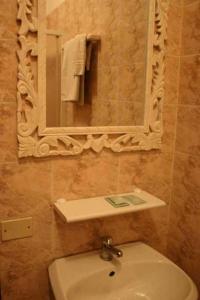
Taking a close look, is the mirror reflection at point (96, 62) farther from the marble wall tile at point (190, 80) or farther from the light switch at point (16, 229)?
the light switch at point (16, 229)

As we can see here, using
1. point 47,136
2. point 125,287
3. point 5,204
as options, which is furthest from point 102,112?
point 125,287

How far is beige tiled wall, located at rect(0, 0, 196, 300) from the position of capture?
0.97 m

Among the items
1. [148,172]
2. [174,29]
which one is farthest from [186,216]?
[174,29]

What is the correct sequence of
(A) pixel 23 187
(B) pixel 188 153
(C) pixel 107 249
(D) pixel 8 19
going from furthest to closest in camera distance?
(B) pixel 188 153
(C) pixel 107 249
(A) pixel 23 187
(D) pixel 8 19

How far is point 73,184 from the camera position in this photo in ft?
3.65

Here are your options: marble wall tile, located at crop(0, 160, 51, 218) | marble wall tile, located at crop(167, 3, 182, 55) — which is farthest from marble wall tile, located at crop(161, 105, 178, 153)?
marble wall tile, located at crop(0, 160, 51, 218)

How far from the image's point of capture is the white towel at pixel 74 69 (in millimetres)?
1027

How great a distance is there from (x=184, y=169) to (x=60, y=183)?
577mm

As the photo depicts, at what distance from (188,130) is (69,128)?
0.55 meters

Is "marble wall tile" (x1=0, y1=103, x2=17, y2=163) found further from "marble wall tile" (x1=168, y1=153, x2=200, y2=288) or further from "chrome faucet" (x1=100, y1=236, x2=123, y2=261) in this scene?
"marble wall tile" (x1=168, y1=153, x2=200, y2=288)

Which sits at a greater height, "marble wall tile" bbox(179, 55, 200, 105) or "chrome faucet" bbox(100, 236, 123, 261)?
"marble wall tile" bbox(179, 55, 200, 105)

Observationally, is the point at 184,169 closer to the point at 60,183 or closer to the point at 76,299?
the point at 60,183

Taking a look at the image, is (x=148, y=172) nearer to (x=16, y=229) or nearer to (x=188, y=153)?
(x=188, y=153)

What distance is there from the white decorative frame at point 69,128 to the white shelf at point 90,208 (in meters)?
0.21
